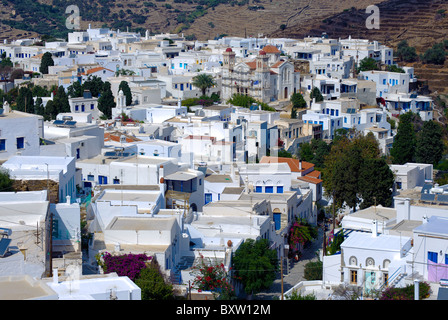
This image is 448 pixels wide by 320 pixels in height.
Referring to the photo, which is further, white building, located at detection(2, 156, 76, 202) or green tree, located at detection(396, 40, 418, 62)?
green tree, located at detection(396, 40, 418, 62)

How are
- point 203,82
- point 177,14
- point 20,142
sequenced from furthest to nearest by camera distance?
1. point 177,14
2. point 203,82
3. point 20,142

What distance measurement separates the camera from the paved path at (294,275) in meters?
17.0

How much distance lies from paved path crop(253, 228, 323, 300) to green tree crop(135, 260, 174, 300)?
270cm

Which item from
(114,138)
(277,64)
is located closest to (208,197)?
(114,138)

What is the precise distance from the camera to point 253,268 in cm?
1638

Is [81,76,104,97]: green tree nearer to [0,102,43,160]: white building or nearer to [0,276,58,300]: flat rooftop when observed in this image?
[0,102,43,160]: white building

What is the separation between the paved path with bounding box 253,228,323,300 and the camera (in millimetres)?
17000

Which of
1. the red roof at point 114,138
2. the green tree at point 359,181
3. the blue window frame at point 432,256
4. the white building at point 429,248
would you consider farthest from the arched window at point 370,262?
the red roof at point 114,138

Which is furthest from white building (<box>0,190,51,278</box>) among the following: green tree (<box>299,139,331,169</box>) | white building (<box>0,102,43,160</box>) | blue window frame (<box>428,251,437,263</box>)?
green tree (<box>299,139,331,169</box>)

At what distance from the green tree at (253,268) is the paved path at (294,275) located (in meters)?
0.30

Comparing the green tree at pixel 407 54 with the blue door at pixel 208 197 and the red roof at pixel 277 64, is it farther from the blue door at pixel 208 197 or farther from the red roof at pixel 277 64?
the blue door at pixel 208 197

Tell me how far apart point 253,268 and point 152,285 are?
296 centimetres
